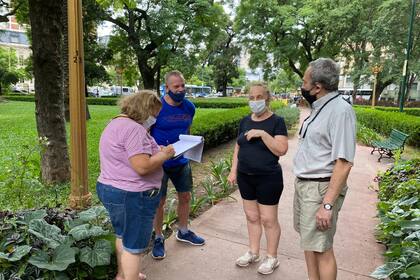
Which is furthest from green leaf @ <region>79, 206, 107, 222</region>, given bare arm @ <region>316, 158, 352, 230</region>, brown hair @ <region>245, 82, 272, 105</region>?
bare arm @ <region>316, 158, 352, 230</region>

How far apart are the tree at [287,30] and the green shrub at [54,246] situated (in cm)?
2674

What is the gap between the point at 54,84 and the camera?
4.84 meters

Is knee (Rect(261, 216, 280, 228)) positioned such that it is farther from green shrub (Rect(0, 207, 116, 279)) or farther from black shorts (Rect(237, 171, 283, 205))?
green shrub (Rect(0, 207, 116, 279))

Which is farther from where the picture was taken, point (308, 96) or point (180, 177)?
point (180, 177)

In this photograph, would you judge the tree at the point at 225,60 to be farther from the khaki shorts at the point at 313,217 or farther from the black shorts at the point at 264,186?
the khaki shorts at the point at 313,217

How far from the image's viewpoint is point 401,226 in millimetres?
2773

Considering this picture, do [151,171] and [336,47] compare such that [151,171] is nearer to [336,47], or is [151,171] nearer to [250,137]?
[250,137]

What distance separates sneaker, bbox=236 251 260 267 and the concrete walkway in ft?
0.17

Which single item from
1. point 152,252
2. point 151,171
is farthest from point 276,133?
point 152,252

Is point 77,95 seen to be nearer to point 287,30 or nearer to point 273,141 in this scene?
point 273,141

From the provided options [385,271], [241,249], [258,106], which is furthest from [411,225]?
[241,249]

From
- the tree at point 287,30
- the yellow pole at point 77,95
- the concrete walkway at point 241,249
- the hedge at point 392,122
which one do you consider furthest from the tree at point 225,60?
the yellow pole at point 77,95

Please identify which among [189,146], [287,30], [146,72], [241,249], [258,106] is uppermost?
[287,30]

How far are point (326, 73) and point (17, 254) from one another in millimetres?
2422
